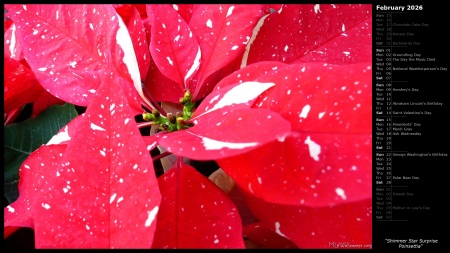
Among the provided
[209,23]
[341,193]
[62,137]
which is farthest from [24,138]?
[341,193]

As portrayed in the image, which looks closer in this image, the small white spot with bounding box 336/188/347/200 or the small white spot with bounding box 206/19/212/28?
the small white spot with bounding box 336/188/347/200

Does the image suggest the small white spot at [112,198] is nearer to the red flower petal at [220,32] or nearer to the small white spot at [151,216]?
the small white spot at [151,216]

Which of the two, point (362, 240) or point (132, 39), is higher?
point (132, 39)

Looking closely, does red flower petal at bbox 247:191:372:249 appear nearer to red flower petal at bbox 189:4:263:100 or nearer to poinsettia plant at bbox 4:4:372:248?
poinsettia plant at bbox 4:4:372:248

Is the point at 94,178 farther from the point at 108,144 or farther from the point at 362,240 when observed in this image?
the point at 362,240

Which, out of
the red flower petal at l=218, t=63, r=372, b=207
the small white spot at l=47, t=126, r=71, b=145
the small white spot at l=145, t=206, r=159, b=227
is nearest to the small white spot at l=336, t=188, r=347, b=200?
the red flower petal at l=218, t=63, r=372, b=207

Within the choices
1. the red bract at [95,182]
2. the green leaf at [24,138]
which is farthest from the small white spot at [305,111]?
the green leaf at [24,138]
